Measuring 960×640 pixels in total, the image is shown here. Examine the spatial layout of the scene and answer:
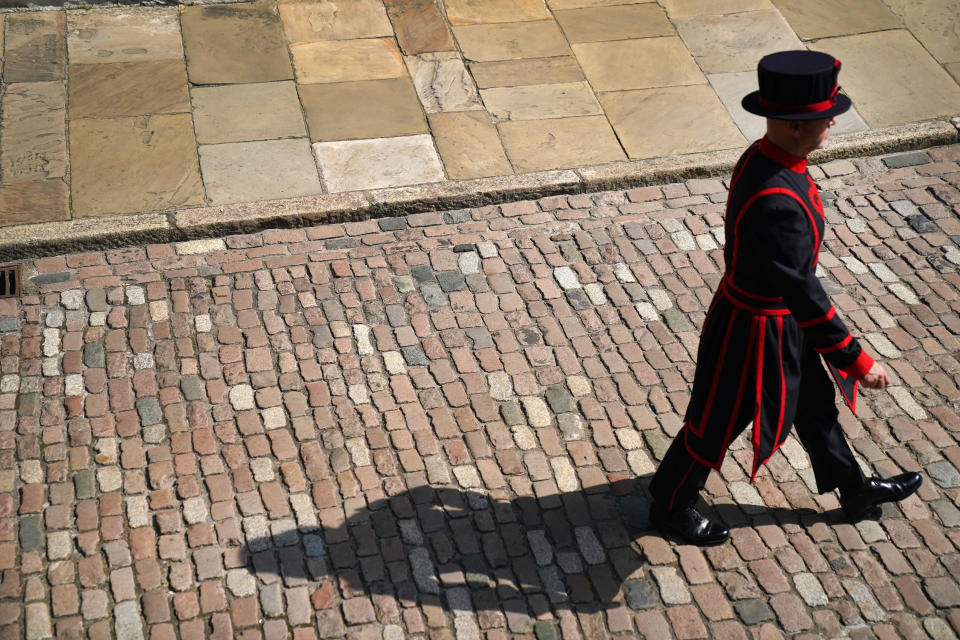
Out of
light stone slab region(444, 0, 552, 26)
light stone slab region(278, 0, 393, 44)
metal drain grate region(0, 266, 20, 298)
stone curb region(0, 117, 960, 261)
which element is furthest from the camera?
light stone slab region(444, 0, 552, 26)

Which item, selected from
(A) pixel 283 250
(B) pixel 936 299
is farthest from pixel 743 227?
(A) pixel 283 250

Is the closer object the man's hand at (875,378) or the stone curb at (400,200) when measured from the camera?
the man's hand at (875,378)

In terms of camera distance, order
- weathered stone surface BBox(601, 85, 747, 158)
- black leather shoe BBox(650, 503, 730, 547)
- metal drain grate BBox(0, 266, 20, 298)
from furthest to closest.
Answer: weathered stone surface BBox(601, 85, 747, 158) → metal drain grate BBox(0, 266, 20, 298) → black leather shoe BBox(650, 503, 730, 547)

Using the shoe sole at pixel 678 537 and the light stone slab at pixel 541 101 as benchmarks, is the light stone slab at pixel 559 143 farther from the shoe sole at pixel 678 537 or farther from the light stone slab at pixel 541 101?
the shoe sole at pixel 678 537

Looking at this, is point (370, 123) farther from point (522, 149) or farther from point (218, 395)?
point (218, 395)

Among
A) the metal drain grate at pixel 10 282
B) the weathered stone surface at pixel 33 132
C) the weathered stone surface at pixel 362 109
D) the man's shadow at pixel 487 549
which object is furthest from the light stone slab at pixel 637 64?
the metal drain grate at pixel 10 282

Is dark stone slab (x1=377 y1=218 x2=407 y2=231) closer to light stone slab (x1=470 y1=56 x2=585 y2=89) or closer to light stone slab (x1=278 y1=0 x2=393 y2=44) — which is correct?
light stone slab (x1=470 y1=56 x2=585 y2=89)

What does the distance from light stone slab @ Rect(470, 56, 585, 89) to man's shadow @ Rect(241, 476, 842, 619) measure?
366 centimetres

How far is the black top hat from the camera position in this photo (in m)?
3.57

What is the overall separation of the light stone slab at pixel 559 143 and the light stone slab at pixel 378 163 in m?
0.55

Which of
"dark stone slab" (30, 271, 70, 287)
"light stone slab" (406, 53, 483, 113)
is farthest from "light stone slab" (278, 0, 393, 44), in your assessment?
"dark stone slab" (30, 271, 70, 287)

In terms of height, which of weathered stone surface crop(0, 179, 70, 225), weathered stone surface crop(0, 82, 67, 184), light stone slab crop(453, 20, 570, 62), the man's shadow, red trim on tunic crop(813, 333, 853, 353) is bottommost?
weathered stone surface crop(0, 179, 70, 225)

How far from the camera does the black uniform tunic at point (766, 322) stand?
3678 mm

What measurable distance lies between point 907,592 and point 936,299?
212 centimetres
